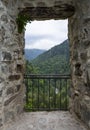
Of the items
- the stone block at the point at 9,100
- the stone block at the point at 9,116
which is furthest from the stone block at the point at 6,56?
the stone block at the point at 9,116

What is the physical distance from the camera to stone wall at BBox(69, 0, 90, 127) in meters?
2.90

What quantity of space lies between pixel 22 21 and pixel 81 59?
1.01 metres

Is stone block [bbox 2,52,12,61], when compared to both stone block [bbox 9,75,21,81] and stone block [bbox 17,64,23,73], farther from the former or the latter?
stone block [bbox 17,64,23,73]

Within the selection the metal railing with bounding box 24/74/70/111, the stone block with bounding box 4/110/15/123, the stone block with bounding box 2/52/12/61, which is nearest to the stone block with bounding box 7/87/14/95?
the stone block with bounding box 4/110/15/123

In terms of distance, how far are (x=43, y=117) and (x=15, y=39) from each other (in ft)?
3.94

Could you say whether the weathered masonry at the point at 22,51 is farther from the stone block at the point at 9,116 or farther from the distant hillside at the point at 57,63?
the distant hillside at the point at 57,63

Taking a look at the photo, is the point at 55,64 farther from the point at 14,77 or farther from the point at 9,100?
the point at 9,100

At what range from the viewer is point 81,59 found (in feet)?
10.3

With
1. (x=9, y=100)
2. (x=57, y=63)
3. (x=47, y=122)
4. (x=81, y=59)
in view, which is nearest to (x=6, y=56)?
(x=9, y=100)

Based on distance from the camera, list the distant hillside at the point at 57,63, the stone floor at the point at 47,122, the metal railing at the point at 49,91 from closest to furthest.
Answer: the stone floor at the point at 47,122
the metal railing at the point at 49,91
the distant hillside at the point at 57,63

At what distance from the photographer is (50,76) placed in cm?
405

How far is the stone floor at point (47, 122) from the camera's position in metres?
3.13

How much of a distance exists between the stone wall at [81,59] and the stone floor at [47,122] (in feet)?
0.44

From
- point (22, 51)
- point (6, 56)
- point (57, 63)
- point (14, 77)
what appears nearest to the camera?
point (6, 56)
